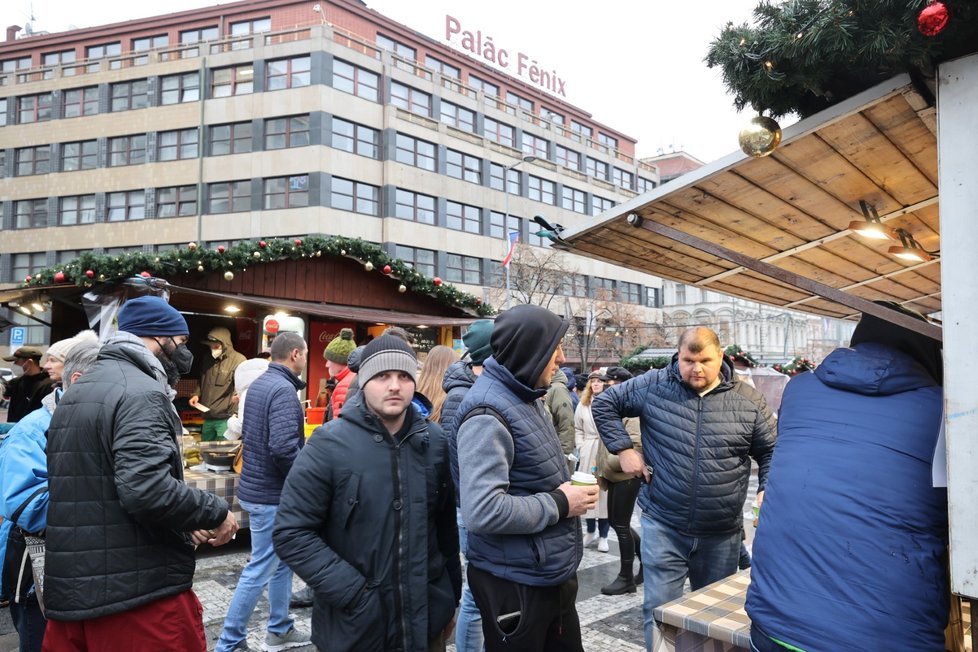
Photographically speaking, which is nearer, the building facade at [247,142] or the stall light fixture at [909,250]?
the stall light fixture at [909,250]

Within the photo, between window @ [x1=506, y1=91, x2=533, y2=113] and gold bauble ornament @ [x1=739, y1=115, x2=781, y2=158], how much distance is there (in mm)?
47130

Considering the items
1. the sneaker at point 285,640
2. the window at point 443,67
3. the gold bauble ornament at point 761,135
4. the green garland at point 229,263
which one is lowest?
the sneaker at point 285,640

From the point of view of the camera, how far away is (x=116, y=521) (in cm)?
271

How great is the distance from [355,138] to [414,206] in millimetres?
5149

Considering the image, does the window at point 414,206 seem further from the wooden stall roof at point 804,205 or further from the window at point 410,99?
the wooden stall roof at point 804,205

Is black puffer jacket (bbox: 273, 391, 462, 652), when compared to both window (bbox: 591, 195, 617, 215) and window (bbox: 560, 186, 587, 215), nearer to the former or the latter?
window (bbox: 560, 186, 587, 215)

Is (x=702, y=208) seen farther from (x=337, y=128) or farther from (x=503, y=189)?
(x=503, y=189)

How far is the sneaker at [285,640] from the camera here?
4.55 metres

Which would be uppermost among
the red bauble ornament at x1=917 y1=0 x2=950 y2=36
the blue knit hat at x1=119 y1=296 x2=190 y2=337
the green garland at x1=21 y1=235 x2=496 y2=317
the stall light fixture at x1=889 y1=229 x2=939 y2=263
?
the green garland at x1=21 y1=235 x2=496 y2=317

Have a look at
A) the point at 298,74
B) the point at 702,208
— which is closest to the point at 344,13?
the point at 298,74

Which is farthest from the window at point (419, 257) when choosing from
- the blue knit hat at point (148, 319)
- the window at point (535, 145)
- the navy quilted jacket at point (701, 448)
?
the blue knit hat at point (148, 319)

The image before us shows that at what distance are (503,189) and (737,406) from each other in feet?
135

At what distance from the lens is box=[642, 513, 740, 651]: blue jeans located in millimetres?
3801

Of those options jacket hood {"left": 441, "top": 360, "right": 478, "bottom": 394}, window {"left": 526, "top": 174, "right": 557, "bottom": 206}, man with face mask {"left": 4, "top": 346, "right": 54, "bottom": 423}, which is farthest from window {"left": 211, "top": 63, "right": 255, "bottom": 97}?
jacket hood {"left": 441, "top": 360, "right": 478, "bottom": 394}
